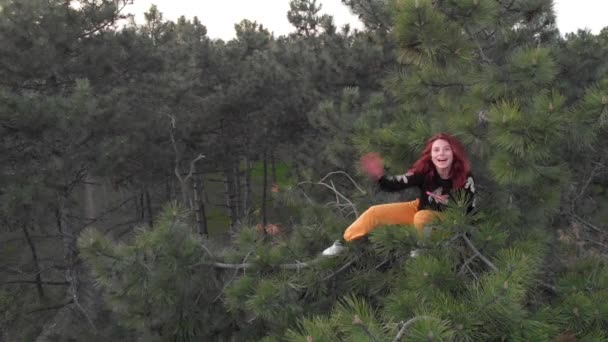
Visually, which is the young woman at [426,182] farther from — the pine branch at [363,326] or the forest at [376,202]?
the pine branch at [363,326]

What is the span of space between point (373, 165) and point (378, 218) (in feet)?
1.23

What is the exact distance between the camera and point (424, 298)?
188 centimetres

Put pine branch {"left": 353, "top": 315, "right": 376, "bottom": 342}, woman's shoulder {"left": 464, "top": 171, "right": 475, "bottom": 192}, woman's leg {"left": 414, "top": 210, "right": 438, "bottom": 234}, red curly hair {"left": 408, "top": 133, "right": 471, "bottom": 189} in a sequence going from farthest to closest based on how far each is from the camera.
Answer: red curly hair {"left": 408, "top": 133, "right": 471, "bottom": 189} → woman's shoulder {"left": 464, "top": 171, "right": 475, "bottom": 192} → woman's leg {"left": 414, "top": 210, "right": 438, "bottom": 234} → pine branch {"left": 353, "top": 315, "right": 376, "bottom": 342}

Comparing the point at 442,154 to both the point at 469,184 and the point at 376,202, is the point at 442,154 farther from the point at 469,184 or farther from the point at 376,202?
the point at 376,202

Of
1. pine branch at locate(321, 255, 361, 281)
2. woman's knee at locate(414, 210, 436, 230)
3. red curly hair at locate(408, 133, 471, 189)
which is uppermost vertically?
red curly hair at locate(408, 133, 471, 189)

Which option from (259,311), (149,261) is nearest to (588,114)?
(259,311)

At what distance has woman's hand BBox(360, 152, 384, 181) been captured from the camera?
9.84ft

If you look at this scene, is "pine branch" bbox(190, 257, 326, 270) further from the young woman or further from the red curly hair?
the red curly hair

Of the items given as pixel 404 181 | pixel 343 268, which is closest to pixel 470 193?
pixel 404 181

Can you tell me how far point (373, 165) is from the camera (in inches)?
119

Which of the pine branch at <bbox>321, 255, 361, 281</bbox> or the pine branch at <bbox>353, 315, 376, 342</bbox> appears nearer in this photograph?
the pine branch at <bbox>353, 315, 376, 342</bbox>

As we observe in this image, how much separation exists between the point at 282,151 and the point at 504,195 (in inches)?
437

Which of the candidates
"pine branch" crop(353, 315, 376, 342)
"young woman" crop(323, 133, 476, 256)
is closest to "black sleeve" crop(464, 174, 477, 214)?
"young woman" crop(323, 133, 476, 256)

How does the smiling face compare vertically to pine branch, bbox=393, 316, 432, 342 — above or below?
above
